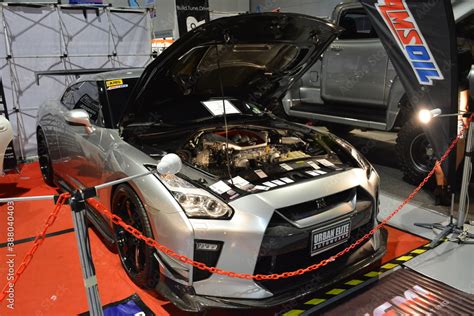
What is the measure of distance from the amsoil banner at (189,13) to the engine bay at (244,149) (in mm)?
5820

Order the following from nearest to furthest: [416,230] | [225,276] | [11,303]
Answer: [225,276] < [11,303] < [416,230]

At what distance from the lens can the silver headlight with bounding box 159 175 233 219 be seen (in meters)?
2.04

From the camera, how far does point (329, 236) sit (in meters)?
2.23

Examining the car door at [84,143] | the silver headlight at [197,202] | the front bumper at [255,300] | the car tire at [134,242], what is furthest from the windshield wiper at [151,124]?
the front bumper at [255,300]

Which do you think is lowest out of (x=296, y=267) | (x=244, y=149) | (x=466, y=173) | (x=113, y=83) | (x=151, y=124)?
(x=296, y=267)

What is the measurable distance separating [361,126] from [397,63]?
1.43 m

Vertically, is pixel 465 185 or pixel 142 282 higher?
pixel 465 185

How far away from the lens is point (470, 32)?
421 cm

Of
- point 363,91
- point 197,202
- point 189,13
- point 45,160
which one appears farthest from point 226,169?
point 189,13

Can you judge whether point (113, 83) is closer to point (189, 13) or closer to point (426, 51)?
point (426, 51)

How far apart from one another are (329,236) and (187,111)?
1.56 metres

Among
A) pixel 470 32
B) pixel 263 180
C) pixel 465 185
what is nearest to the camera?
pixel 263 180

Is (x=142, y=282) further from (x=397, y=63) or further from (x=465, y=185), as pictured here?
(x=397, y=63)

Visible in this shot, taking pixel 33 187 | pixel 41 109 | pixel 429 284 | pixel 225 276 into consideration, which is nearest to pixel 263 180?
pixel 225 276
